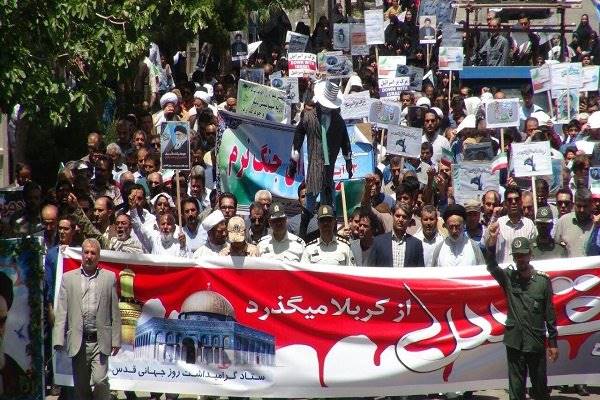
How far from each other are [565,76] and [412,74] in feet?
9.70

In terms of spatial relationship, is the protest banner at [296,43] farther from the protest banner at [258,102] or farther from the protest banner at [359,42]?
the protest banner at [258,102]

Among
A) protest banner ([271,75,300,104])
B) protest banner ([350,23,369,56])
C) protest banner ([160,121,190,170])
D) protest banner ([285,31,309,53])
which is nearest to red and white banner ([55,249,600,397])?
protest banner ([160,121,190,170])

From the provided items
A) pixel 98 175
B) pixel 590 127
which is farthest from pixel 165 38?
pixel 98 175

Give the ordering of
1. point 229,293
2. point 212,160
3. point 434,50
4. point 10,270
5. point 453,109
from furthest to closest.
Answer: point 434,50
point 453,109
point 212,160
point 229,293
point 10,270

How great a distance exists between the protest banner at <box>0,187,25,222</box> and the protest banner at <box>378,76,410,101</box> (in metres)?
8.42

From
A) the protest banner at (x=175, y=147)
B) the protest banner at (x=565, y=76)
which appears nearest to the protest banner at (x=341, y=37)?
the protest banner at (x=565, y=76)

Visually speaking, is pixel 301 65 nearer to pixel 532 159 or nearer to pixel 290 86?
pixel 290 86

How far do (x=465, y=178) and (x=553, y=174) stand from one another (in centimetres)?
209

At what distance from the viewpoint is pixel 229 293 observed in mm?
13117

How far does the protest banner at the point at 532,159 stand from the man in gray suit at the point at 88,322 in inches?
219

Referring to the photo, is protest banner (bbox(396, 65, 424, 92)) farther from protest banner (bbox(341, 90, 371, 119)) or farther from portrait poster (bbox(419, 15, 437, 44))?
portrait poster (bbox(419, 15, 437, 44))

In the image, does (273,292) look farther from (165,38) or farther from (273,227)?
(165,38)

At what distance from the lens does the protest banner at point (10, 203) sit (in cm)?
1432

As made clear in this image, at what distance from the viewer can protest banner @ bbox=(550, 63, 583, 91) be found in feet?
70.4
